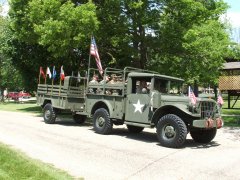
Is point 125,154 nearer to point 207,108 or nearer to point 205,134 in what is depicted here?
point 207,108

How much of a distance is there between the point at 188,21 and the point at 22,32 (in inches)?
407

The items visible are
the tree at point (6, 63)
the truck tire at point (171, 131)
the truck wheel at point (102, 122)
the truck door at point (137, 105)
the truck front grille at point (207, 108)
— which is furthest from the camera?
the tree at point (6, 63)

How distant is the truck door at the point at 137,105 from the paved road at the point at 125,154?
2.60 ft

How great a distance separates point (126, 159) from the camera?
33.4 ft

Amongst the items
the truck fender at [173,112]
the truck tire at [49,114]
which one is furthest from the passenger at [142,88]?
the truck tire at [49,114]

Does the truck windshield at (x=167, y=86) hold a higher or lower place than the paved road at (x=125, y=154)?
higher

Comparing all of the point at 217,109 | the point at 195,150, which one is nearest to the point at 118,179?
the point at 195,150

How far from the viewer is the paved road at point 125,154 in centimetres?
882

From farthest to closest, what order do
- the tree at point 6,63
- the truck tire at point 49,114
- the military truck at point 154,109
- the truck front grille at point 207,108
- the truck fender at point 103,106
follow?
the tree at point 6,63 < the truck tire at point 49,114 < the truck fender at point 103,106 < the truck front grille at point 207,108 < the military truck at point 154,109

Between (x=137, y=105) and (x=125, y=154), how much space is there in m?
2.89

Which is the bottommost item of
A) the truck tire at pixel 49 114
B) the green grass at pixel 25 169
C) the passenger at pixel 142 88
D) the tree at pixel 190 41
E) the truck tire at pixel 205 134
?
the green grass at pixel 25 169

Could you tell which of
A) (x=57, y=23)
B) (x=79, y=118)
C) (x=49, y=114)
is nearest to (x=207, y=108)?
(x=79, y=118)

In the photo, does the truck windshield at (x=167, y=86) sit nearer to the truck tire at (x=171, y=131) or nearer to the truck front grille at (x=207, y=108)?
the truck tire at (x=171, y=131)

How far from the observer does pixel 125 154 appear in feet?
35.6
